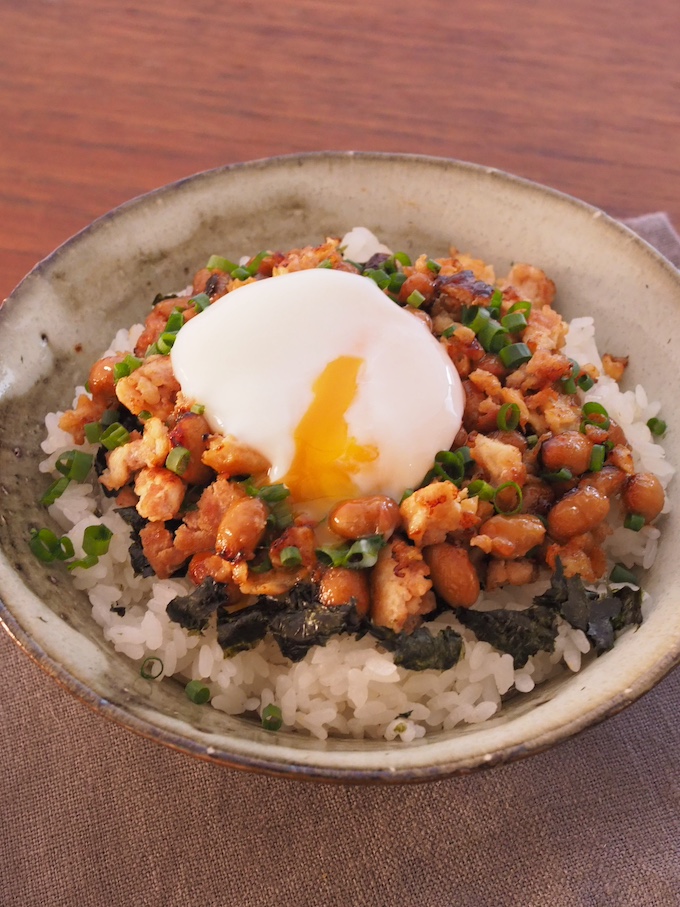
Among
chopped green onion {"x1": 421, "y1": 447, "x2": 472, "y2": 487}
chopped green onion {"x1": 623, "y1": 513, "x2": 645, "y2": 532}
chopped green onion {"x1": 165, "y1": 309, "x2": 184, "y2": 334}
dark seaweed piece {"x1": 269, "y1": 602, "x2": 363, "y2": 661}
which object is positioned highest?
chopped green onion {"x1": 623, "y1": 513, "x2": 645, "y2": 532}

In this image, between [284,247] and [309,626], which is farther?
[284,247]

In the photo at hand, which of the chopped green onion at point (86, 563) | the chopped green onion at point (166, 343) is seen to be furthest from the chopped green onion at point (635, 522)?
the chopped green onion at point (86, 563)

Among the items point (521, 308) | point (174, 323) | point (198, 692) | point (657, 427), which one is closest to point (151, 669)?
point (198, 692)

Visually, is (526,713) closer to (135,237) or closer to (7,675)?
(7,675)

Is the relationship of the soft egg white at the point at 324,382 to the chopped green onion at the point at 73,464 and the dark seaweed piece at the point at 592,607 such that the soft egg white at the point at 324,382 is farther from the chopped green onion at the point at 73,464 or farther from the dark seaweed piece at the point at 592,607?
the dark seaweed piece at the point at 592,607

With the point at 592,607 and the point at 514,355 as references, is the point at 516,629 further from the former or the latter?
the point at 514,355

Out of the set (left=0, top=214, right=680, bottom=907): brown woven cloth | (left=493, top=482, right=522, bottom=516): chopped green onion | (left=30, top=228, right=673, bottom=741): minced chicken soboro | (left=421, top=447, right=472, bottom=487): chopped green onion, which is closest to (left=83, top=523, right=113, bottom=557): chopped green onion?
(left=30, top=228, right=673, bottom=741): minced chicken soboro

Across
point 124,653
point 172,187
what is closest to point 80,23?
point 172,187

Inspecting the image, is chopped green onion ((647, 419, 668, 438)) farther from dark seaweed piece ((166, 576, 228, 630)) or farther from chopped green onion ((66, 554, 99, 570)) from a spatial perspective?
chopped green onion ((66, 554, 99, 570))
